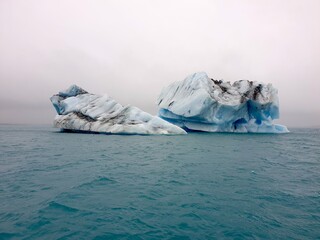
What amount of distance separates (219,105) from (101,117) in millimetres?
13885

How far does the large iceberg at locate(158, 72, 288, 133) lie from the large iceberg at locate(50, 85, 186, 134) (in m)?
3.64

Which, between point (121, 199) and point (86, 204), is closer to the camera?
point (86, 204)

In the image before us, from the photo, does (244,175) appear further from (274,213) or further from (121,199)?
(121,199)

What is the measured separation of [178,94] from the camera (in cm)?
2877

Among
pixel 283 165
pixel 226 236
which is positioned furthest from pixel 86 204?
pixel 283 165

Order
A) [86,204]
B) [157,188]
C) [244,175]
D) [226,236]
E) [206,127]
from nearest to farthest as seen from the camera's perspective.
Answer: [226,236] → [86,204] → [157,188] → [244,175] → [206,127]

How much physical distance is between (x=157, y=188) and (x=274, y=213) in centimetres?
276

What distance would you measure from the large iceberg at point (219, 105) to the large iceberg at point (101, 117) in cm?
364

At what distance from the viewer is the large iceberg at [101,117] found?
74.4ft

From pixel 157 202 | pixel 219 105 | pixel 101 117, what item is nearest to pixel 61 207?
pixel 157 202

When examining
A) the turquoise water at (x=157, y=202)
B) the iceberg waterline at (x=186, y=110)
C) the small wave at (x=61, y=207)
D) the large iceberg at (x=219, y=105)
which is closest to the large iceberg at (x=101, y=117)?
the iceberg waterline at (x=186, y=110)

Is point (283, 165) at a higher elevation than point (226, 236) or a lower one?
higher

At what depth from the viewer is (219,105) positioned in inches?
989

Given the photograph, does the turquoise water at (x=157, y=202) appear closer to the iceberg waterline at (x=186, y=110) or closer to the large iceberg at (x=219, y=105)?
the iceberg waterline at (x=186, y=110)
